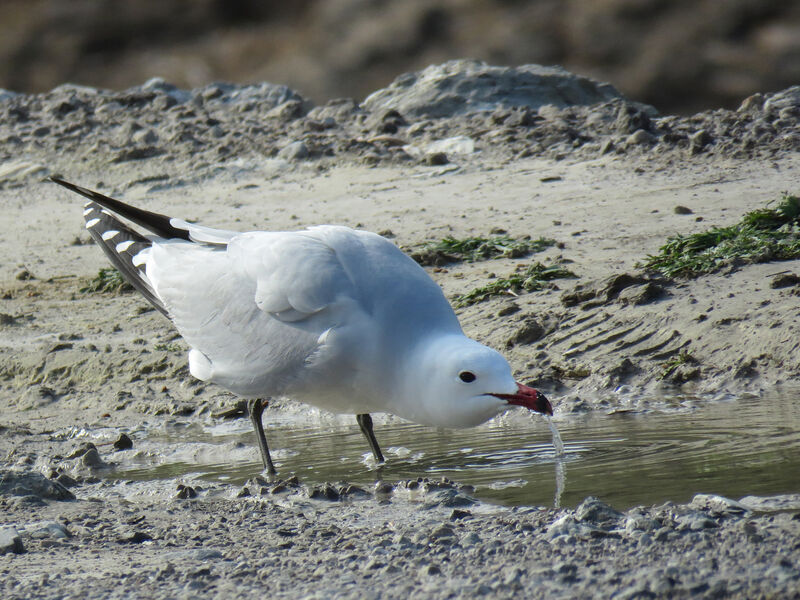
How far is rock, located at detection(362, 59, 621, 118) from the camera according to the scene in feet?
34.7

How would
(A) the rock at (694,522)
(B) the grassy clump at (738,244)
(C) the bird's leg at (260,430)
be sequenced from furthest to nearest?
(B) the grassy clump at (738,244) < (C) the bird's leg at (260,430) < (A) the rock at (694,522)

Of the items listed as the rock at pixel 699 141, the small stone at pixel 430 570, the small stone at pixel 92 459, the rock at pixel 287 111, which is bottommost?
the small stone at pixel 430 570

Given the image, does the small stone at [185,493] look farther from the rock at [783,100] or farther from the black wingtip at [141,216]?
the rock at [783,100]

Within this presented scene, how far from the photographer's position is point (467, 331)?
21.1ft

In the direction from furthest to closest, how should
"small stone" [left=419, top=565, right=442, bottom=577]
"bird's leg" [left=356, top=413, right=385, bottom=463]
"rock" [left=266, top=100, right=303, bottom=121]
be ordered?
"rock" [left=266, top=100, right=303, bottom=121] → "bird's leg" [left=356, top=413, right=385, bottom=463] → "small stone" [left=419, top=565, right=442, bottom=577]

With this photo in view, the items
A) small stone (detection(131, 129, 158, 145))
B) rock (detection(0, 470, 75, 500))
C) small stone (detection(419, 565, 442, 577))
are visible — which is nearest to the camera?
small stone (detection(419, 565, 442, 577))

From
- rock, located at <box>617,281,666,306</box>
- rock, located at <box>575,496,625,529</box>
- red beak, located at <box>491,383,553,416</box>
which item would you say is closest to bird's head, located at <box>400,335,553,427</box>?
red beak, located at <box>491,383,553,416</box>

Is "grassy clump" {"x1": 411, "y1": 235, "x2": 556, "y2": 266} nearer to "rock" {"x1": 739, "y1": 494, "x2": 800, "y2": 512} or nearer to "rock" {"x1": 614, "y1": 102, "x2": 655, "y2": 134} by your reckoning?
"rock" {"x1": 614, "y1": 102, "x2": 655, "y2": 134}

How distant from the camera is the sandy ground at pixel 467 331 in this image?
10.1 ft

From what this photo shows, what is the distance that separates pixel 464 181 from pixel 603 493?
5.23m

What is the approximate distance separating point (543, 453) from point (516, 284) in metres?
2.23

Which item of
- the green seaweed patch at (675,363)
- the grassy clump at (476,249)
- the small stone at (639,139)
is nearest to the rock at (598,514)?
the green seaweed patch at (675,363)

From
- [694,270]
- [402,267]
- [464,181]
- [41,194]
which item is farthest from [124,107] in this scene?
[402,267]

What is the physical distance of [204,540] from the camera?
12.1 ft
